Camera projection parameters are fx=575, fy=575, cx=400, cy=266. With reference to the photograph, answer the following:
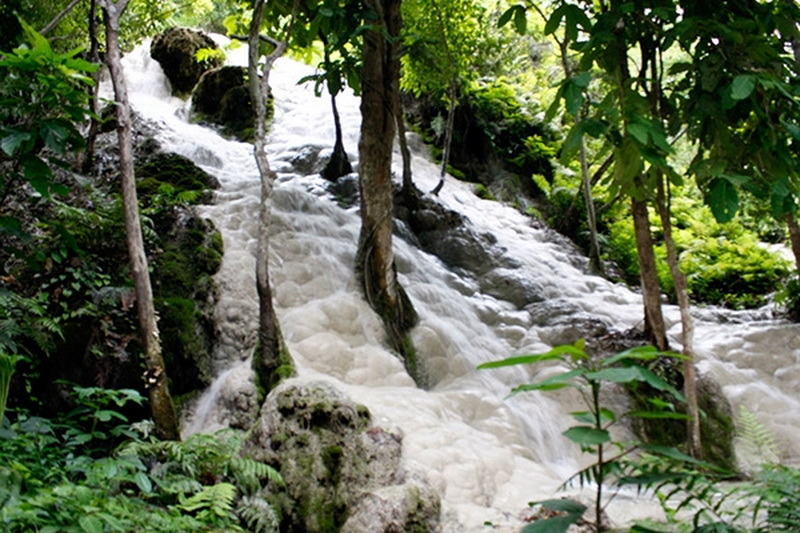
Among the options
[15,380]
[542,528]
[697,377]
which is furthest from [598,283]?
[542,528]

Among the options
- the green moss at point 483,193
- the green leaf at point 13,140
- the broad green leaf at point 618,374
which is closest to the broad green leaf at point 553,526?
the broad green leaf at point 618,374

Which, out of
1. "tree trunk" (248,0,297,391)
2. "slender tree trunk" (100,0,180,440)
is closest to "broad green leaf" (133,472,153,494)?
"slender tree trunk" (100,0,180,440)

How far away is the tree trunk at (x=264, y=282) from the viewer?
14.0ft

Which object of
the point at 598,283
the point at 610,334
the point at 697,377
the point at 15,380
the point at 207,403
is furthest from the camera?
the point at 598,283

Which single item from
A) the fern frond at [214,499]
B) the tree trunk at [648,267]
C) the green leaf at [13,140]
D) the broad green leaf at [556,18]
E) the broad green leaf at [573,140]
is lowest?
the fern frond at [214,499]

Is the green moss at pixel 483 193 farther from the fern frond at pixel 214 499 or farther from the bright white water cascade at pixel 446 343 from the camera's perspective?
the fern frond at pixel 214 499

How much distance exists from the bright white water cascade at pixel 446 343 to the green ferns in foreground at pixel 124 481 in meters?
0.97

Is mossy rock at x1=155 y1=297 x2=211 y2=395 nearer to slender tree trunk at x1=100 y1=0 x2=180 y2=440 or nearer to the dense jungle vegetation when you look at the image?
the dense jungle vegetation

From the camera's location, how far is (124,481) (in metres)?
2.73

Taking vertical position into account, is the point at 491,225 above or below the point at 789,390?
above

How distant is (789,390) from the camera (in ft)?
18.2

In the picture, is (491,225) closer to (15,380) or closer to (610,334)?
(610,334)

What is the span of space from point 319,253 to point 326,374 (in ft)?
5.98

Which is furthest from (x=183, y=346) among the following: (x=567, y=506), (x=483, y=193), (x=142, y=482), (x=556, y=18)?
(x=483, y=193)
